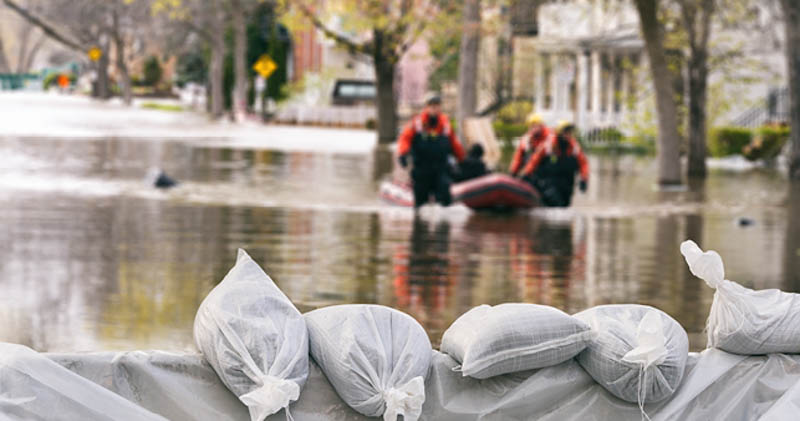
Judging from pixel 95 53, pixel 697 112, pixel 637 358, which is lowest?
pixel 637 358

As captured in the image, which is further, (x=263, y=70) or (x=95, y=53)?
(x=95, y=53)

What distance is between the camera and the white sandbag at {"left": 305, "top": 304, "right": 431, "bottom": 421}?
4.85 m

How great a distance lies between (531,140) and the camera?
2144cm

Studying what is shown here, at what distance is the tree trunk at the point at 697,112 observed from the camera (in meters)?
32.1

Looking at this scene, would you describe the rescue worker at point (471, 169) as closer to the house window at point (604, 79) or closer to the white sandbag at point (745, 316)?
the white sandbag at point (745, 316)

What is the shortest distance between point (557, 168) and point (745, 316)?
16.0 m

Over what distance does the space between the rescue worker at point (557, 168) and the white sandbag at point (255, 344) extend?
16.0m

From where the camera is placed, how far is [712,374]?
5.34 meters

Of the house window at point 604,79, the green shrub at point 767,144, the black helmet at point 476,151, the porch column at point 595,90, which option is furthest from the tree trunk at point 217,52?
the black helmet at point 476,151

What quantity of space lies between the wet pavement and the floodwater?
0.03 m

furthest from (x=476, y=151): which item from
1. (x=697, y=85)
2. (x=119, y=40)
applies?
(x=119, y=40)

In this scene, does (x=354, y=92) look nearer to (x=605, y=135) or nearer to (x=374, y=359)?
(x=605, y=135)

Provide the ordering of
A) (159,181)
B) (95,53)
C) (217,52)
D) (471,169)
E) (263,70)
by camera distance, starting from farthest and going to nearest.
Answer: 1. (95,53)
2. (217,52)
3. (263,70)
4. (159,181)
5. (471,169)

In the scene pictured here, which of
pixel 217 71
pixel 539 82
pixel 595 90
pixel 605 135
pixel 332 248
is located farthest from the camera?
pixel 217 71
